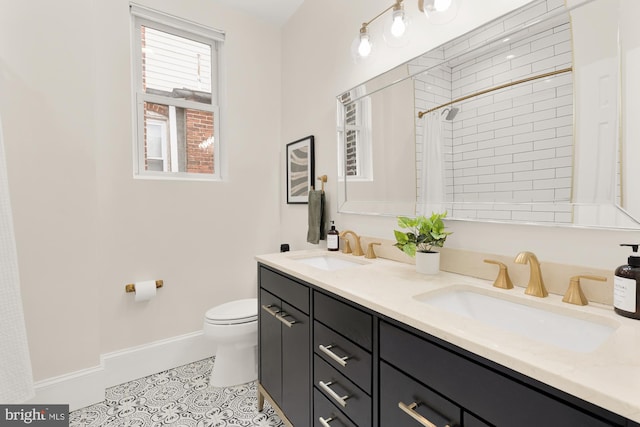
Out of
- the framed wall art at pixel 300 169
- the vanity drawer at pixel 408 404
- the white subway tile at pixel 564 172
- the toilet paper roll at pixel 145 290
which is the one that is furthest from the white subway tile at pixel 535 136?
the toilet paper roll at pixel 145 290

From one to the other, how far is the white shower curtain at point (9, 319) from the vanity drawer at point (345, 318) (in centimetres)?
→ 153

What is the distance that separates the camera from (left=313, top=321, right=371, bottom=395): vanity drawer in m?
1.03

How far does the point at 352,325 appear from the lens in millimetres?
1086

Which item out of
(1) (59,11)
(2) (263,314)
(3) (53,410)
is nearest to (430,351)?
(2) (263,314)

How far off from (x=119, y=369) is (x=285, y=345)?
142cm

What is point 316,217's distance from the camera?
2.15m

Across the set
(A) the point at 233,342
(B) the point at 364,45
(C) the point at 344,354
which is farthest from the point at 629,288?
(A) the point at 233,342

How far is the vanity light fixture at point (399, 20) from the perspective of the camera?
1331 millimetres

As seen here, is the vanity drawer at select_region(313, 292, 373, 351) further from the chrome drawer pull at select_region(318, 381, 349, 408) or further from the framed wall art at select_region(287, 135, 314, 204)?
the framed wall art at select_region(287, 135, 314, 204)

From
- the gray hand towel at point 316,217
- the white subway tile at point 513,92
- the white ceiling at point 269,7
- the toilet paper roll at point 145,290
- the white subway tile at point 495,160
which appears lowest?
the toilet paper roll at point 145,290

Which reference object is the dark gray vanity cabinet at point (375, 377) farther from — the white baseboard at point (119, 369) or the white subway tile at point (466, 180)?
the white baseboard at point (119, 369)

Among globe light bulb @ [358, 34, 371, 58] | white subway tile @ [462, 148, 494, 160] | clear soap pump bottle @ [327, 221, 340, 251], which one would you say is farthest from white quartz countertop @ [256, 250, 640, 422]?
globe light bulb @ [358, 34, 371, 58]

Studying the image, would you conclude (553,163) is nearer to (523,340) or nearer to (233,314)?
(523,340)

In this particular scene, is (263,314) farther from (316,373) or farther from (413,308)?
(413,308)
